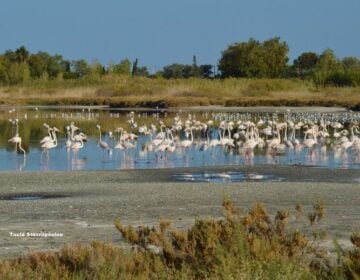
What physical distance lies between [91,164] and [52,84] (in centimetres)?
7476

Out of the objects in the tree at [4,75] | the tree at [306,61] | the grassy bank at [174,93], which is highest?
the tree at [306,61]

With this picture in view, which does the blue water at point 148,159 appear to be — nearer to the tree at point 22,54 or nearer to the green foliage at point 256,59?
the green foliage at point 256,59

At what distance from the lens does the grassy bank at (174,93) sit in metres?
80.2

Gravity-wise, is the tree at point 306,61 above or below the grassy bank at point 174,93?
above

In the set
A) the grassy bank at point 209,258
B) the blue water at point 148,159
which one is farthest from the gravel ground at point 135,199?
the grassy bank at point 209,258

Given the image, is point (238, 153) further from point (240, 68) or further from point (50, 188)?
point (240, 68)

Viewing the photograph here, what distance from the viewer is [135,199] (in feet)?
59.3

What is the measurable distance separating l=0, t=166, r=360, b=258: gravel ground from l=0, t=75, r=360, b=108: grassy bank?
5223cm

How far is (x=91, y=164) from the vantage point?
28422mm

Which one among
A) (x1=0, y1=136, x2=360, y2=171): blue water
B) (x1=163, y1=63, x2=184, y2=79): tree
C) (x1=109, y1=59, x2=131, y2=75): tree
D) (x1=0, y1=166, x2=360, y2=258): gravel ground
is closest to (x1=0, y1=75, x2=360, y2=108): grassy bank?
(x1=109, y1=59, x2=131, y2=75): tree

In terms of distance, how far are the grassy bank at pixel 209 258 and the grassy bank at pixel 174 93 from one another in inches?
2570

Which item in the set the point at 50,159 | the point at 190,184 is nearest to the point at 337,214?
the point at 190,184

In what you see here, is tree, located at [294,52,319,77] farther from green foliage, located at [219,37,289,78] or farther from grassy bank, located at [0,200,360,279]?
grassy bank, located at [0,200,360,279]

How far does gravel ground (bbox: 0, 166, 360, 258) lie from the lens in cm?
1370
